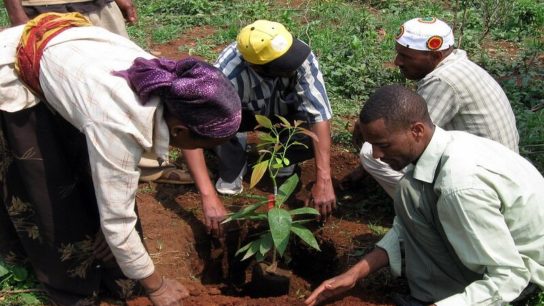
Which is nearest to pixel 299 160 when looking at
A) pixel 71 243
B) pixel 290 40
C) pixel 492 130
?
pixel 290 40

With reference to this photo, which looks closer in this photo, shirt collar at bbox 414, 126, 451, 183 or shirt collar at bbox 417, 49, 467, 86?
shirt collar at bbox 414, 126, 451, 183

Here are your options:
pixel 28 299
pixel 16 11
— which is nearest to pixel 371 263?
pixel 28 299

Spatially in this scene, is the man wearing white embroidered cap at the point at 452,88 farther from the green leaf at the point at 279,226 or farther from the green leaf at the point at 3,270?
the green leaf at the point at 3,270

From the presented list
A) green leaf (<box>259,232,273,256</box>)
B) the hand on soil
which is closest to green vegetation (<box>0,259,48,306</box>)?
the hand on soil

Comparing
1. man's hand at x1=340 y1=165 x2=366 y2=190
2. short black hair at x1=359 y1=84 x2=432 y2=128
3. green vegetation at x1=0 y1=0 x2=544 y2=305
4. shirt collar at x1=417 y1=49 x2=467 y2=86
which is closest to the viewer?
short black hair at x1=359 y1=84 x2=432 y2=128

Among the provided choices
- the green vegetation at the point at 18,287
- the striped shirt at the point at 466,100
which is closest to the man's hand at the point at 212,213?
the green vegetation at the point at 18,287

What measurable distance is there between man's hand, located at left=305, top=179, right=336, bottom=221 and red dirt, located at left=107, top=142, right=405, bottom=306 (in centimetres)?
15

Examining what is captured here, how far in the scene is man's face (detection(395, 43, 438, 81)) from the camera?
11.1 ft

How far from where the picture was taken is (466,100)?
10.5ft

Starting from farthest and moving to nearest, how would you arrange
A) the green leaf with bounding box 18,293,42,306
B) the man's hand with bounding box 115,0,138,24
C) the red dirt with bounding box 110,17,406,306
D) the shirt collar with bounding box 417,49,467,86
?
the man's hand with bounding box 115,0,138,24, the shirt collar with bounding box 417,49,467,86, the red dirt with bounding box 110,17,406,306, the green leaf with bounding box 18,293,42,306

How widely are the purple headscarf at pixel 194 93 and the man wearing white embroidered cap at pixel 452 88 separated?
4.99 feet

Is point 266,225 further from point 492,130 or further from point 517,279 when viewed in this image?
point 517,279

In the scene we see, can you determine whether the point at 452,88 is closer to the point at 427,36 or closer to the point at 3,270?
the point at 427,36

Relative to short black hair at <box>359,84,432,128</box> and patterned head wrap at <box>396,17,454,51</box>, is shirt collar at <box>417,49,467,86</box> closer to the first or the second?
patterned head wrap at <box>396,17,454,51</box>
